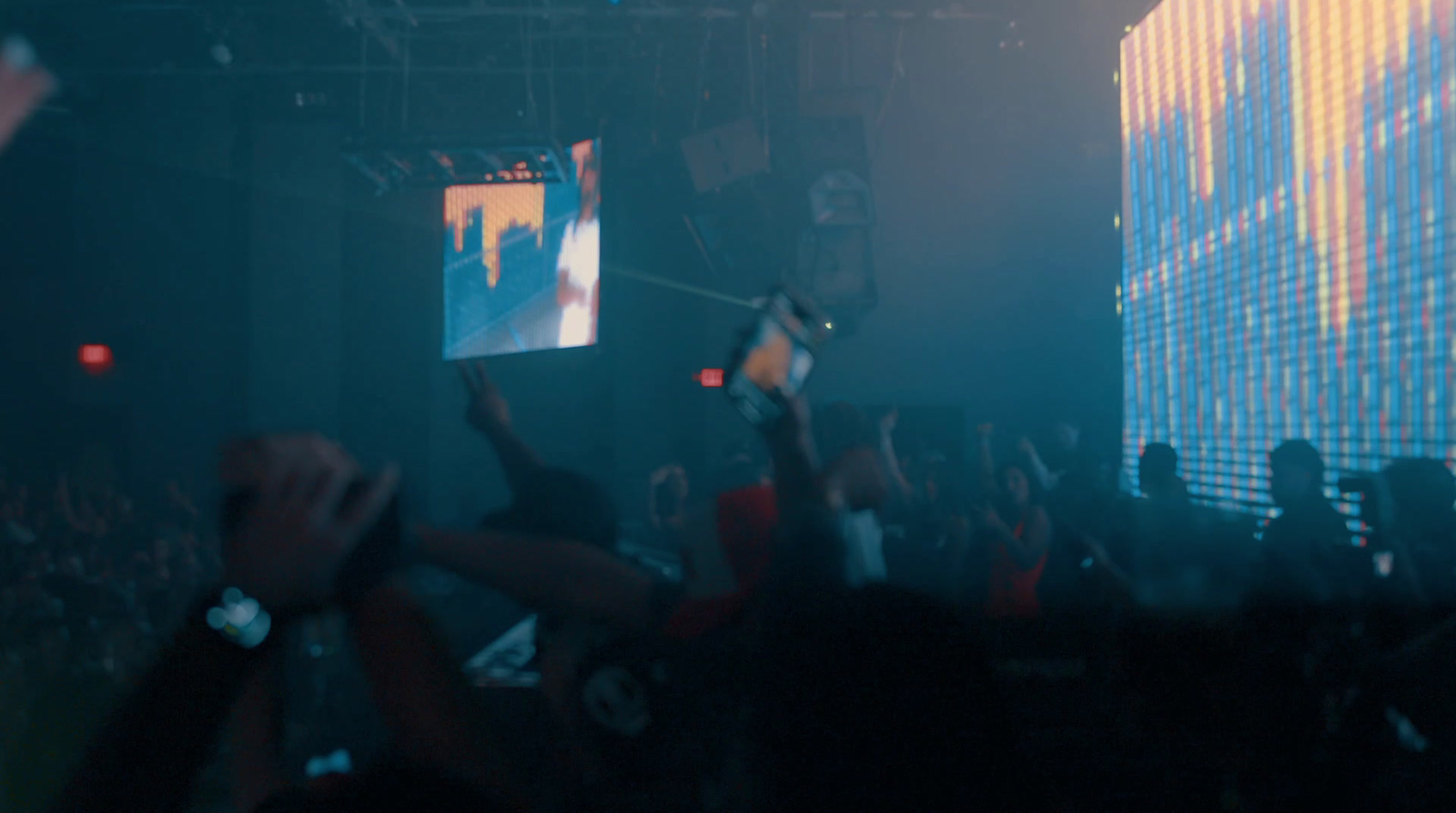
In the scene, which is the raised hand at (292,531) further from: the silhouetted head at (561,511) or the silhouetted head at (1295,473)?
the silhouetted head at (1295,473)

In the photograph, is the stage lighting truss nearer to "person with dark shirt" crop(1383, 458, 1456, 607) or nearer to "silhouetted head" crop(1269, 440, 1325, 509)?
"silhouetted head" crop(1269, 440, 1325, 509)

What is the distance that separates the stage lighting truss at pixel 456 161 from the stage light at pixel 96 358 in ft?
9.60

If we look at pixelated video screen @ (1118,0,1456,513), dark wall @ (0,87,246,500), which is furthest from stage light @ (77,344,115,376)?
pixelated video screen @ (1118,0,1456,513)

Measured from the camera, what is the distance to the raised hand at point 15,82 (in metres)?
0.62

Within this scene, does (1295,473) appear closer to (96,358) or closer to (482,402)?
(482,402)

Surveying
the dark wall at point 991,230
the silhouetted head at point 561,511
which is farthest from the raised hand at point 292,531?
the dark wall at point 991,230

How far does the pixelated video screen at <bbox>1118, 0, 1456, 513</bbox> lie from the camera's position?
305 centimetres

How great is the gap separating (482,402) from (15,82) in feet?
2.39

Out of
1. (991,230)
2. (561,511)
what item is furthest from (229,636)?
(991,230)

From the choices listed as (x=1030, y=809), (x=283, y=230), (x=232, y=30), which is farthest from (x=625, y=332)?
(x=1030, y=809)

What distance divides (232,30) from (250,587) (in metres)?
5.80

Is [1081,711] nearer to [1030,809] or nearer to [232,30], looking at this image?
[1030,809]

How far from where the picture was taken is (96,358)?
18.7 feet

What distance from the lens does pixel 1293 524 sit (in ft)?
6.85
